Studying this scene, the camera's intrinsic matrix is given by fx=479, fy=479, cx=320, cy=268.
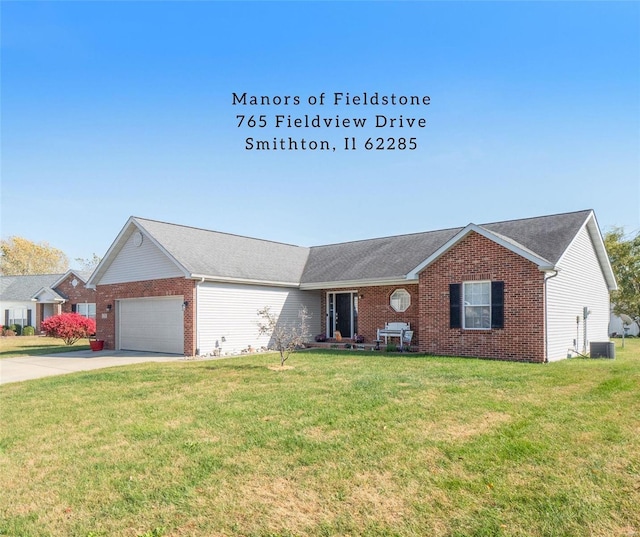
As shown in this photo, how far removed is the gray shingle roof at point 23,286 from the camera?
36.6 meters

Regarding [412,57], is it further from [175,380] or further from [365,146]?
[175,380]

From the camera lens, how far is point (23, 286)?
125 ft

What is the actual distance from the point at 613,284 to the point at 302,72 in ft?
55.1

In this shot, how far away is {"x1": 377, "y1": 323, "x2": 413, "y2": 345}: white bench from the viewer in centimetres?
1791

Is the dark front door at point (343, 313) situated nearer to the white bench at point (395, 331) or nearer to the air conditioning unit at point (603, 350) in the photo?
the white bench at point (395, 331)

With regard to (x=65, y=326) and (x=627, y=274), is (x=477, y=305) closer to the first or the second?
(x=65, y=326)

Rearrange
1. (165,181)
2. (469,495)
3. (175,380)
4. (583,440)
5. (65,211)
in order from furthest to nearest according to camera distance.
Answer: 1. (65,211)
2. (165,181)
3. (175,380)
4. (583,440)
5. (469,495)

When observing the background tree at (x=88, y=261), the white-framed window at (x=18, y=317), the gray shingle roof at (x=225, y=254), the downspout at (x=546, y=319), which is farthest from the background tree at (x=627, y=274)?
the background tree at (x=88, y=261)

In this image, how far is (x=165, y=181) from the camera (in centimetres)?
1673

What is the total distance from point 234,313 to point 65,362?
5920mm

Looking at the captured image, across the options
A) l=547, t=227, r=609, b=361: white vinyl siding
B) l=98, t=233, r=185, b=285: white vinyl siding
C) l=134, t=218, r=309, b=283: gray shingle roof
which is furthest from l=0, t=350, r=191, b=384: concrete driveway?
l=547, t=227, r=609, b=361: white vinyl siding

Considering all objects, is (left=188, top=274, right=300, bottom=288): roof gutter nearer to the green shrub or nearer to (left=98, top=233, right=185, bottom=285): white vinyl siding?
(left=98, top=233, right=185, bottom=285): white vinyl siding

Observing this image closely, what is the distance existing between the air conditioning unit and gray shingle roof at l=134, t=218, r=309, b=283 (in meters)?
11.6

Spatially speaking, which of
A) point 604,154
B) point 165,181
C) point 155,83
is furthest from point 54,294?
point 604,154
